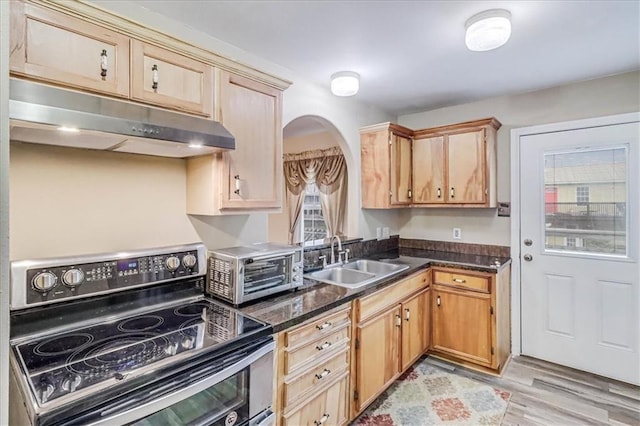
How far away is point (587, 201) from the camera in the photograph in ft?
8.70

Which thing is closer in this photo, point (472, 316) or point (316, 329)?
point (316, 329)

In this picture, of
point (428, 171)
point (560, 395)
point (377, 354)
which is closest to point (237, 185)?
point (377, 354)

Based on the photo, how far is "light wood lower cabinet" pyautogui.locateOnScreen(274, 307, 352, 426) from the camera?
1.52 metres

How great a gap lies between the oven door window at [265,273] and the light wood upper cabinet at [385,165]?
4.76ft

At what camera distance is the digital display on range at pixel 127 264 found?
1.49 meters

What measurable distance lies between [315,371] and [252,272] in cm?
61

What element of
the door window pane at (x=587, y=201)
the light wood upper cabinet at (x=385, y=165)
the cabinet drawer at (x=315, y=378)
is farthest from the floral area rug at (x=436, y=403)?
the light wood upper cabinet at (x=385, y=165)

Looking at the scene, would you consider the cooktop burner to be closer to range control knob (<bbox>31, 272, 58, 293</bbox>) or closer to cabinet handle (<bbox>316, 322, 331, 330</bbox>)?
range control knob (<bbox>31, 272, 58, 293</bbox>)

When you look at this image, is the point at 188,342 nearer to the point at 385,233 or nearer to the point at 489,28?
the point at 489,28

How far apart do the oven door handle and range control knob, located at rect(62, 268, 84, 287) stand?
65 centimetres

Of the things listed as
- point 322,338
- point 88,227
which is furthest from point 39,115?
point 322,338

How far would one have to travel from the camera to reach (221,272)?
1730 millimetres

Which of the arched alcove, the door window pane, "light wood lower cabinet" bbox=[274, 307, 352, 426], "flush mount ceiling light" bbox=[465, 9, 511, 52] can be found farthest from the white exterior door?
"light wood lower cabinet" bbox=[274, 307, 352, 426]

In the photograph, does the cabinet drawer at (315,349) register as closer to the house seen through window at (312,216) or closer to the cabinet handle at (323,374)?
the cabinet handle at (323,374)
